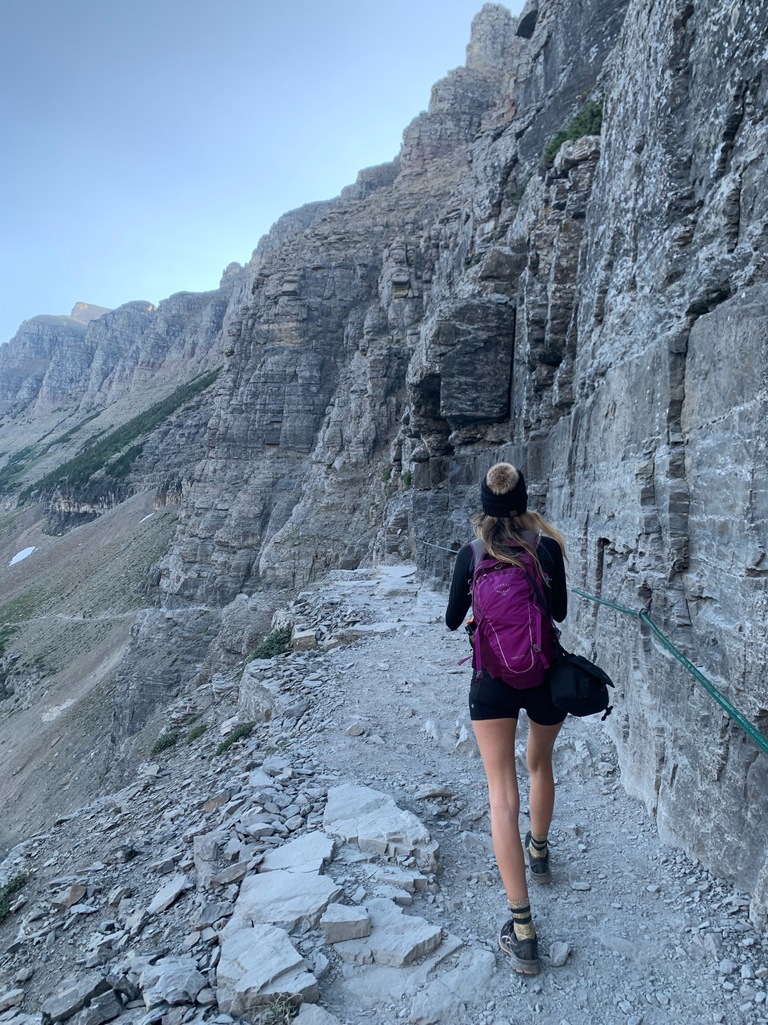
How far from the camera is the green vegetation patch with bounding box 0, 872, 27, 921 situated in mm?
5915

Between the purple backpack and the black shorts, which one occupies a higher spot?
the purple backpack

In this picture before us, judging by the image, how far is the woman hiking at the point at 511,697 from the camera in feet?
8.70

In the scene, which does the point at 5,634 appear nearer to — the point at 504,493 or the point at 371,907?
the point at 371,907

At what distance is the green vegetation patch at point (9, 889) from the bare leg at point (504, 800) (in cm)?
560

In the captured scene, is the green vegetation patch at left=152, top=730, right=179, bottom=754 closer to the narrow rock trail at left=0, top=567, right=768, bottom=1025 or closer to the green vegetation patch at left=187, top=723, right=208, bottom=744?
the green vegetation patch at left=187, top=723, right=208, bottom=744

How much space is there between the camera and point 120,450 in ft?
219

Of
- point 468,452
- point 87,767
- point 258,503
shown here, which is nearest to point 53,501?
point 258,503

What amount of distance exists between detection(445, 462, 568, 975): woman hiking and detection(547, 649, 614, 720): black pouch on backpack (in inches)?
3.8

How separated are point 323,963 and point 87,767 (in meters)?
23.2

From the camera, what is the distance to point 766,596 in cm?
282

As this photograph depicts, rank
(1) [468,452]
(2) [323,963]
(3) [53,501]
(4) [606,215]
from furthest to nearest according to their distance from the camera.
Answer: (3) [53,501] → (1) [468,452] → (4) [606,215] → (2) [323,963]

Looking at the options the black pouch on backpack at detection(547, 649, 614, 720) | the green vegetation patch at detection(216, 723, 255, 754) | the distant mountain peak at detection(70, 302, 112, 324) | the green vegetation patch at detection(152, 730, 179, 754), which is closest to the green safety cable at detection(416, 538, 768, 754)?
the black pouch on backpack at detection(547, 649, 614, 720)

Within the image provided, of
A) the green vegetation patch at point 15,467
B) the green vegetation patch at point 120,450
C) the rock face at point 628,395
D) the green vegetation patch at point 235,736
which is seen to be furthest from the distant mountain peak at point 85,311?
the green vegetation patch at point 235,736

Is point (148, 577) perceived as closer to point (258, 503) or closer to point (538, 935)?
point (258, 503)
